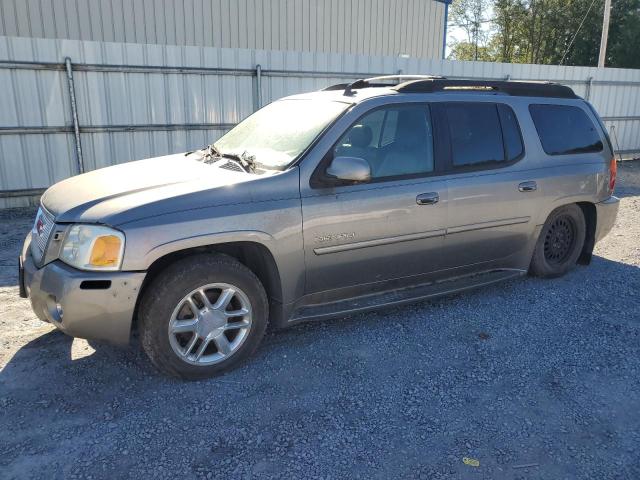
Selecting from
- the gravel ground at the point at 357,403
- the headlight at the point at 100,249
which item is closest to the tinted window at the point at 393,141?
the gravel ground at the point at 357,403

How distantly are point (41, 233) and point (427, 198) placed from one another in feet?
8.98

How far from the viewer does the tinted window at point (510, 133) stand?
15.4 ft

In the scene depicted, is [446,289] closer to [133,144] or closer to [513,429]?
[513,429]

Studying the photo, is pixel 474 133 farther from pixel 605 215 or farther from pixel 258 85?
pixel 258 85

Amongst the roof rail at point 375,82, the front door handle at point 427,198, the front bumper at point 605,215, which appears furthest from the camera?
the front bumper at point 605,215

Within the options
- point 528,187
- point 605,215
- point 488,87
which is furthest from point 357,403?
point 605,215

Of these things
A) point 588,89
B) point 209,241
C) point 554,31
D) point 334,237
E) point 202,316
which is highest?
point 554,31

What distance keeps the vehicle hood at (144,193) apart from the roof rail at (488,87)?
5.04 feet

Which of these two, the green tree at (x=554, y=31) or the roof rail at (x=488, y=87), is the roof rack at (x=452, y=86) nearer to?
the roof rail at (x=488, y=87)

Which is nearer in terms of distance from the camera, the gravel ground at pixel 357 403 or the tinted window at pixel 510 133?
the gravel ground at pixel 357 403

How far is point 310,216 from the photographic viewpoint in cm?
364

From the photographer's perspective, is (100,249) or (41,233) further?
(41,233)

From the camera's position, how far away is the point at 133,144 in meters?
8.79

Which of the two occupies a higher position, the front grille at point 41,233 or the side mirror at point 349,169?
the side mirror at point 349,169
